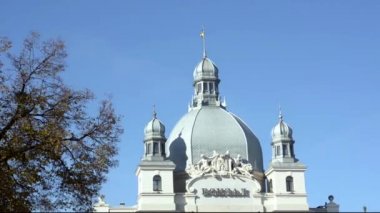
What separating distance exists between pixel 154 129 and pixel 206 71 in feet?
43.6

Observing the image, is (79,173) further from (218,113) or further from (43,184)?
(218,113)

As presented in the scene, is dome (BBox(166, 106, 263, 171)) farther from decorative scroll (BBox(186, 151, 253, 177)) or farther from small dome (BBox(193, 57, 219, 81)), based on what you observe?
small dome (BBox(193, 57, 219, 81))

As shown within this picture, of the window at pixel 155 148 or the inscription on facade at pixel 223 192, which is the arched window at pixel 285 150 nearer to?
the inscription on facade at pixel 223 192

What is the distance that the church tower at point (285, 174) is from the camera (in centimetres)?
7031

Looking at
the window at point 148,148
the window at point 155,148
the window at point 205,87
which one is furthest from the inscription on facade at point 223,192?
the window at point 205,87

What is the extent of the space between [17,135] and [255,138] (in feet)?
166

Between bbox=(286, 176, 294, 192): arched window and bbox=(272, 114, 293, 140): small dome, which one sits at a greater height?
bbox=(272, 114, 293, 140): small dome

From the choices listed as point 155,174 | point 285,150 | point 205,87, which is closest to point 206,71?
point 205,87

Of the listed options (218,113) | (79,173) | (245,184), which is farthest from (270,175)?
(79,173)

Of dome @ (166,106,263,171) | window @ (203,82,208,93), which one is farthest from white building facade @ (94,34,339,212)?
window @ (203,82,208,93)

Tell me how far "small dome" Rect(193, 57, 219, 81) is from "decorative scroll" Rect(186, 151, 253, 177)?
1376 cm

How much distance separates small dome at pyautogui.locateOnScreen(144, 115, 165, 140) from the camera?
2840 inches

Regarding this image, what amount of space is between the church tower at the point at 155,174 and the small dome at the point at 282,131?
11791mm

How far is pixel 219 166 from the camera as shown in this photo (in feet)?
231
